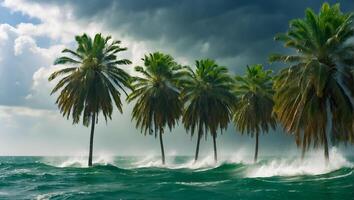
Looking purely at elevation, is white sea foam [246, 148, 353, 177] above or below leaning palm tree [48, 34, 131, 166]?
below

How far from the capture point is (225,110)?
65312 mm

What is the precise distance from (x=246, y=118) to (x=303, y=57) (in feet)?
102

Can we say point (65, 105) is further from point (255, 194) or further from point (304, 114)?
point (255, 194)

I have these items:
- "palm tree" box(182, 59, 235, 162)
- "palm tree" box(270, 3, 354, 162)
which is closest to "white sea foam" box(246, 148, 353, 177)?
"palm tree" box(270, 3, 354, 162)

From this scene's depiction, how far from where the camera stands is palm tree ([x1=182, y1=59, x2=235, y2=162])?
64375 mm

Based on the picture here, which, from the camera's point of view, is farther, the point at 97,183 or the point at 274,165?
the point at 274,165

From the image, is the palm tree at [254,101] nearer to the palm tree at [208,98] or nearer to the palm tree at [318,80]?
the palm tree at [208,98]

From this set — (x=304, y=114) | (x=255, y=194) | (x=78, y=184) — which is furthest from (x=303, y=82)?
(x=78, y=184)

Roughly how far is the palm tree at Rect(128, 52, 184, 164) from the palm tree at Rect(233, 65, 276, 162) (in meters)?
9.64

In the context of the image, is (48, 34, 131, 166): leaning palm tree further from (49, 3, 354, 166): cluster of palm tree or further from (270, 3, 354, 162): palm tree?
(270, 3, 354, 162): palm tree

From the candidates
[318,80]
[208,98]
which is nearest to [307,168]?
[318,80]

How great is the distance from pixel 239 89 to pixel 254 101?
3.24 m

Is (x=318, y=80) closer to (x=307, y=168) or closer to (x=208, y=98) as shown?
(x=307, y=168)

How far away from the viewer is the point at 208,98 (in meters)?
65.0
